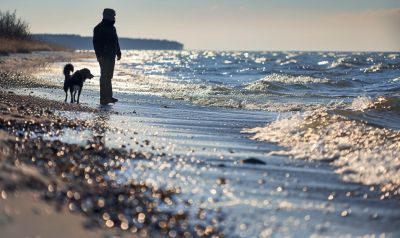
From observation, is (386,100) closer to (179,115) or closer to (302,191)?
(179,115)

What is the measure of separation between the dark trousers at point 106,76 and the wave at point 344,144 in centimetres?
479

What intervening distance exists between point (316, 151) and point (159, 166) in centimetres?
219

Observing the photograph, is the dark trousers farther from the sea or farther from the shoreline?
the shoreline

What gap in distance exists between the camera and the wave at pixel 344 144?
562 cm

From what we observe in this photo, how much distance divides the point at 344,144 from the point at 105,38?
22.7 ft

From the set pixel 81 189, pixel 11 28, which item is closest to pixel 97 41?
pixel 81 189

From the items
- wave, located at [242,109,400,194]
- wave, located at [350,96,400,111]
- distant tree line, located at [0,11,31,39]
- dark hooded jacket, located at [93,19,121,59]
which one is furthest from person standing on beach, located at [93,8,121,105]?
distant tree line, located at [0,11,31,39]

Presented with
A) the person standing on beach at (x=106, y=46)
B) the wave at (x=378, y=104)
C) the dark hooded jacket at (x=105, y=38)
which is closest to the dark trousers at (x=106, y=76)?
the person standing on beach at (x=106, y=46)

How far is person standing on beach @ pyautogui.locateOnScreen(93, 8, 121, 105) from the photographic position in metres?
12.5

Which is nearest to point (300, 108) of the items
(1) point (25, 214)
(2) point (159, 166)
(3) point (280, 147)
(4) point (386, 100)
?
(4) point (386, 100)

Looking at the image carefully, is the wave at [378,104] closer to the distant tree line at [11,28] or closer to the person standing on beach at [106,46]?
the person standing on beach at [106,46]

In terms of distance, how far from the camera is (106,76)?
13.0 m

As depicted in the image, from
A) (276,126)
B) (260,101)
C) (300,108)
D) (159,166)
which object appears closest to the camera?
(159,166)

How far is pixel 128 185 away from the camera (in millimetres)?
4625
